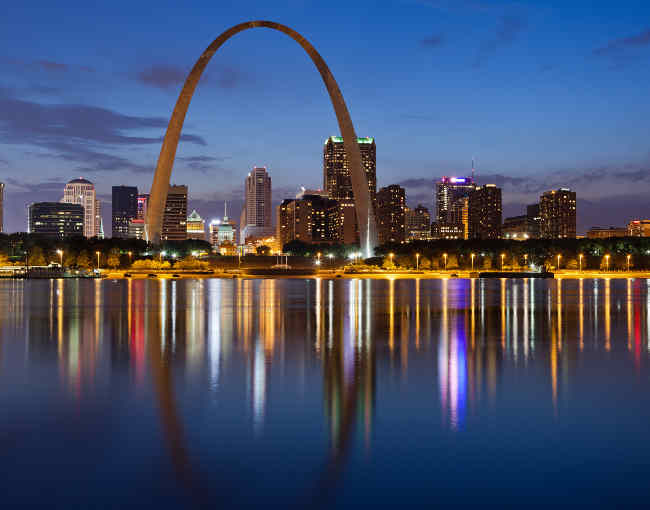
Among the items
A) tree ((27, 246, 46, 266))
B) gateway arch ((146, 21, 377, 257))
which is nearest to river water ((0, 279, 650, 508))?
gateway arch ((146, 21, 377, 257))

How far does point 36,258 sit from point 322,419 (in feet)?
304

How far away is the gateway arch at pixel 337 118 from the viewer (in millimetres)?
72250

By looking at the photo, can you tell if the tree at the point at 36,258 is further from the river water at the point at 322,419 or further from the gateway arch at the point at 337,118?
the river water at the point at 322,419

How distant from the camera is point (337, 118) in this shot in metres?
77.6

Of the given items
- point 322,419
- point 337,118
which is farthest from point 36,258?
point 322,419

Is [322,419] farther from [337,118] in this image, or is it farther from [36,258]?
[36,258]

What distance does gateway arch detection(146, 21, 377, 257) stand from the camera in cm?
7225

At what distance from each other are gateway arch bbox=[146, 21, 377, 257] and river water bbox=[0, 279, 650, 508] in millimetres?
58266

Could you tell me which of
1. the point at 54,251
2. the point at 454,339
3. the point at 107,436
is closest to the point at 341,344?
the point at 454,339

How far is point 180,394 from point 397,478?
4985 mm

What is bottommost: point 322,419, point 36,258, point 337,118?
point 322,419

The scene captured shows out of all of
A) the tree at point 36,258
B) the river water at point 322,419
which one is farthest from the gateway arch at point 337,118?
the river water at point 322,419

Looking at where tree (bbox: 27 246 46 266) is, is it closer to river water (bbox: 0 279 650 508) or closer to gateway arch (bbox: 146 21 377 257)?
gateway arch (bbox: 146 21 377 257)

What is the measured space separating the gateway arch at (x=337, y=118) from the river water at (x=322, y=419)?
58.3 m
